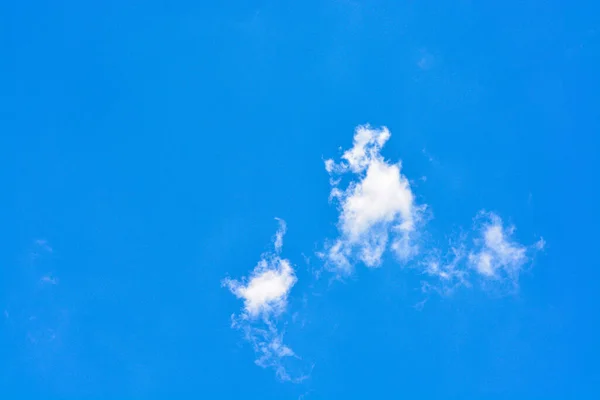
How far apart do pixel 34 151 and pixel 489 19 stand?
123 m

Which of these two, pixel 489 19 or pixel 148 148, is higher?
pixel 489 19

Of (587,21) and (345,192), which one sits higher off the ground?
(587,21)

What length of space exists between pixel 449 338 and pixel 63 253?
330 feet

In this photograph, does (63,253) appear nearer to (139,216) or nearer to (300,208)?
(139,216)

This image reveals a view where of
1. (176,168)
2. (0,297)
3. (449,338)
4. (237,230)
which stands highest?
(176,168)

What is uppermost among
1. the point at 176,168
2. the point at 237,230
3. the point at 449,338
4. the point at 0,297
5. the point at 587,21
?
the point at 587,21

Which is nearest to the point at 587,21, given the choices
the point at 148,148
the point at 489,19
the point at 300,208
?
the point at 489,19

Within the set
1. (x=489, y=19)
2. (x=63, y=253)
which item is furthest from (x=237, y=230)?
(x=489, y=19)

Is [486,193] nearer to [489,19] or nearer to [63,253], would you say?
[489,19]

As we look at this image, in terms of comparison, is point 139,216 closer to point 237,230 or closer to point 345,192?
point 237,230

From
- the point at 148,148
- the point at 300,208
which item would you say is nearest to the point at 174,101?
the point at 148,148

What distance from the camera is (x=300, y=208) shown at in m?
147

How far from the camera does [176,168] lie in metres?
150

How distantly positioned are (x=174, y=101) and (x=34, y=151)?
38.8 metres
